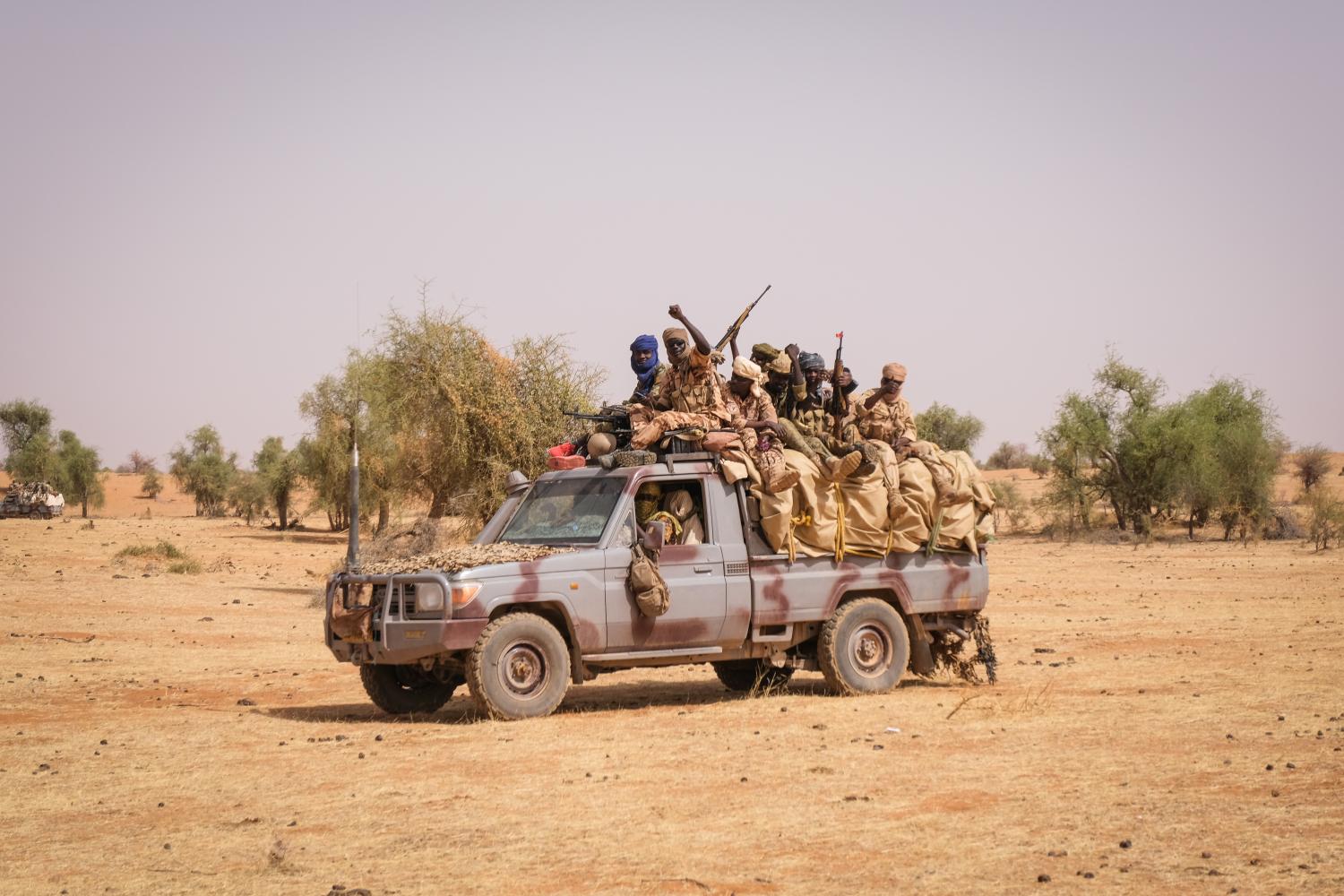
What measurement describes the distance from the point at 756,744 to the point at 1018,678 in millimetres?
4752

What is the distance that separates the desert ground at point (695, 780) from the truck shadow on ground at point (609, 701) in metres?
0.06

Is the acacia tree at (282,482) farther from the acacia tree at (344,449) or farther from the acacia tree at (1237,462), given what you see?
the acacia tree at (1237,462)

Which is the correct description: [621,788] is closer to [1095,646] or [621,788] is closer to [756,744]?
[756,744]

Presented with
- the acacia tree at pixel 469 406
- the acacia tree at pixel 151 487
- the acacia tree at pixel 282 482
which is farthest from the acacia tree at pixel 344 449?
the acacia tree at pixel 151 487

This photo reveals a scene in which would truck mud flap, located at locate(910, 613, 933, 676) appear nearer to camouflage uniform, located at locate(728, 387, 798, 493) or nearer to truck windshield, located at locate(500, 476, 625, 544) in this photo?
camouflage uniform, located at locate(728, 387, 798, 493)

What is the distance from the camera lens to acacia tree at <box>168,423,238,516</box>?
7425cm

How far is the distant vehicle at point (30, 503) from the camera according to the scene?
58.1 meters

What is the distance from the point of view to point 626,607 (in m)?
11.5

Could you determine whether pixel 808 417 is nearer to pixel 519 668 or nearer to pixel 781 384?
pixel 781 384

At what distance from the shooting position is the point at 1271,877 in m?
6.32

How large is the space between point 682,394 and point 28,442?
72571 millimetres

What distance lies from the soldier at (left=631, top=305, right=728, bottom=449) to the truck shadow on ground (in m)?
2.35

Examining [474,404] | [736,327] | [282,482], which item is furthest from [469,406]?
[282,482]

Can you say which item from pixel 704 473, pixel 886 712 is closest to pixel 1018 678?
pixel 886 712
